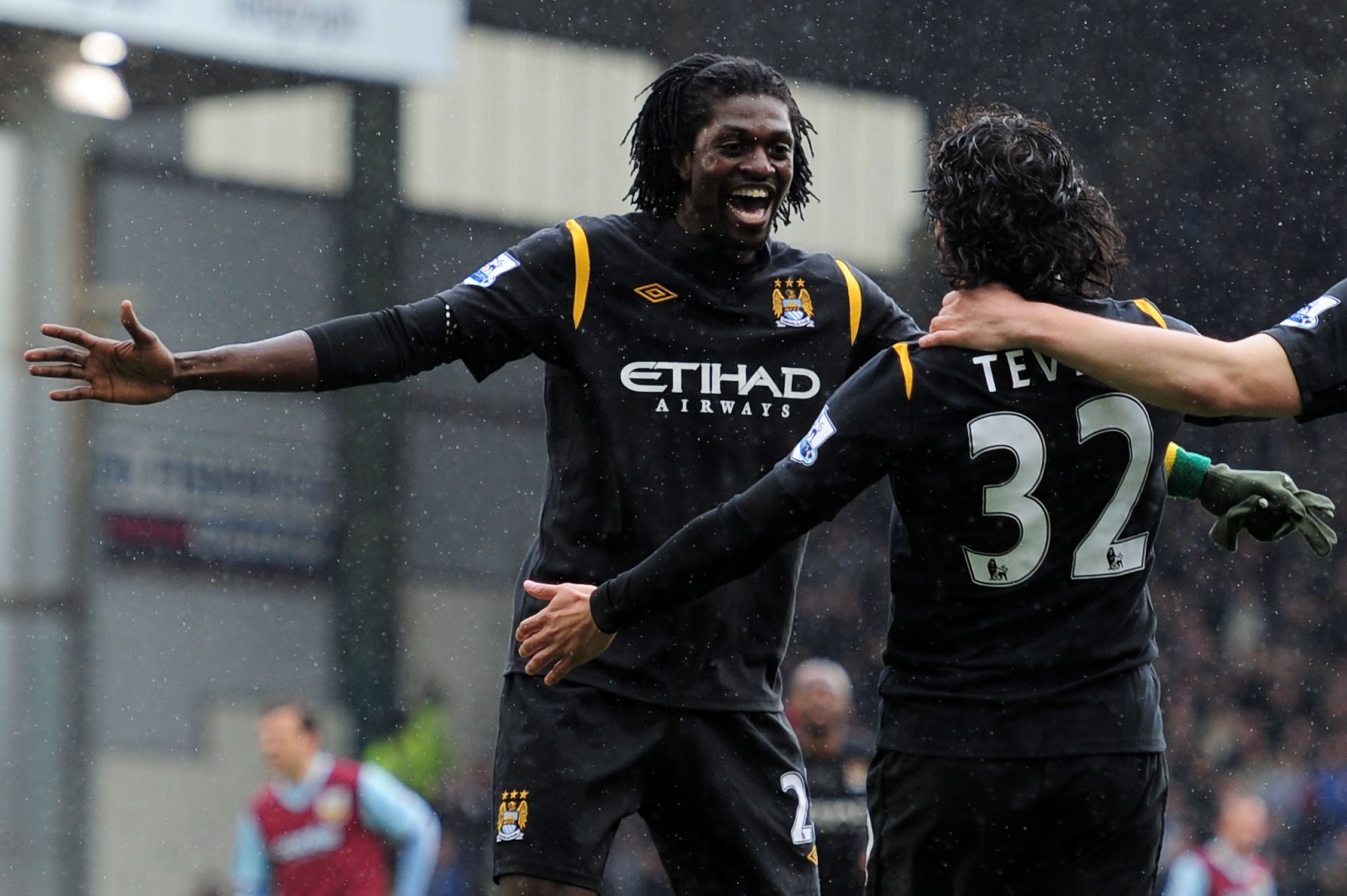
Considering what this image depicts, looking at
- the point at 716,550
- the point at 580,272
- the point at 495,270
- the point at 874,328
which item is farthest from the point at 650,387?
the point at 716,550

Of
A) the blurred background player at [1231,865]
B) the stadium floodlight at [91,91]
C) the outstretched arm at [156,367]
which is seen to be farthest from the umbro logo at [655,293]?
the stadium floodlight at [91,91]

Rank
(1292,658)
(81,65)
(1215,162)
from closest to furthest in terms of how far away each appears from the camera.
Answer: (81,65) < (1292,658) < (1215,162)

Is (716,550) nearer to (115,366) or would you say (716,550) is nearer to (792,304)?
(792,304)

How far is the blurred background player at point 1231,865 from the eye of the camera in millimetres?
9523

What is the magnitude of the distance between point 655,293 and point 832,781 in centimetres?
333

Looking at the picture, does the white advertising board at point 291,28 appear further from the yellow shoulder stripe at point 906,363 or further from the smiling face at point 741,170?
the yellow shoulder stripe at point 906,363

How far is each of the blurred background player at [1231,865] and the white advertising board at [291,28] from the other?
6638mm

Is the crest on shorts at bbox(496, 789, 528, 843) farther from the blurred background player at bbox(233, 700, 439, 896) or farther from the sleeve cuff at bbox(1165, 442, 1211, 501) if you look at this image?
the blurred background player at bbox(233, 700, 439, 896)

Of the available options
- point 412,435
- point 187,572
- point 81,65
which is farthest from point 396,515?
point 81,65

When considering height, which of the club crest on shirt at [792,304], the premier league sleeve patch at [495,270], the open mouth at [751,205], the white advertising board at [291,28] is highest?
the white advertising board at [291,28]

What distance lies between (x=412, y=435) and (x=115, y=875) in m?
3.12

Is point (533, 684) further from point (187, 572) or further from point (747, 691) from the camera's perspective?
point (187, 572)

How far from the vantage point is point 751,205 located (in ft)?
10.5

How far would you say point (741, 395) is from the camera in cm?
316
